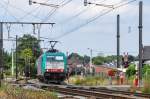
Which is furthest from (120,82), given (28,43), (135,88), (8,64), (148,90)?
(8,64)

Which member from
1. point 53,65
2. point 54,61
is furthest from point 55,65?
point 54,61

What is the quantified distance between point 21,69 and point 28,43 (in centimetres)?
1227

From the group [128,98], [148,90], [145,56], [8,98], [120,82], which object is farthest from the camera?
[145,56]

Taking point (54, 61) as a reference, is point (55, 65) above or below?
below

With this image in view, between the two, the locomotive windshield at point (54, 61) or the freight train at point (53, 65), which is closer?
the locomotive windshield at point (54, 61)

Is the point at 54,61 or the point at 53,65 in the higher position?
the point at 54,61

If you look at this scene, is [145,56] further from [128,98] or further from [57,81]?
[128,98]

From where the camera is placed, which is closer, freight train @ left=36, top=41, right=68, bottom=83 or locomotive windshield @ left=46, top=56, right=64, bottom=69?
locomotive windshield @ left=46, top=56, right=64, bottom=69

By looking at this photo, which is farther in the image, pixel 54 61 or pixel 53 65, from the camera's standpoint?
pixel 53 65

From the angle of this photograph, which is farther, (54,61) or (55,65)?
(55,65)

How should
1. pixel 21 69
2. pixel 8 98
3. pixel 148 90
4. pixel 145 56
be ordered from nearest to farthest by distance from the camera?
pixel 8 98 < pixel 148 90 < pixel 145 56 < pixel 21 69

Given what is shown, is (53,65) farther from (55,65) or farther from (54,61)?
(54,61)

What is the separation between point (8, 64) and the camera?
151125 millimetres

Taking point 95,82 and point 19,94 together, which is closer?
point 19,94
